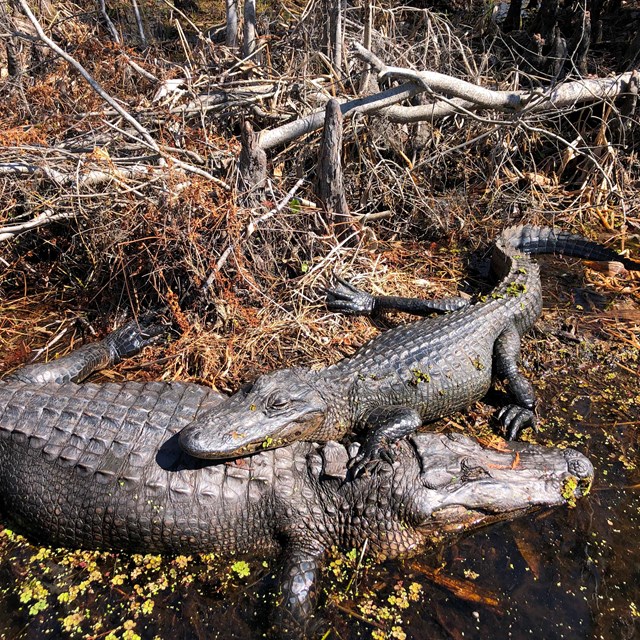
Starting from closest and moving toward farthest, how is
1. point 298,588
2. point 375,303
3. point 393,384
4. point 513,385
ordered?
1. point 298,588
2. point 393,384
3. point 513,385
4. point 375,303

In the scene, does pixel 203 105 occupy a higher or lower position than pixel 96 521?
higher

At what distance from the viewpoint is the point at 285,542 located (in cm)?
281

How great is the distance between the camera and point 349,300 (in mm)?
4191

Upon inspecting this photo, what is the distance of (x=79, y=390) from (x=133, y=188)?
1.48 metres

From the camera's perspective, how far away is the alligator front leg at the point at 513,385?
342cm

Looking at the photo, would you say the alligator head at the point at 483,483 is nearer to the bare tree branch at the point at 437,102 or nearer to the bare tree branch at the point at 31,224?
the bare tree branch at the point at 437,102

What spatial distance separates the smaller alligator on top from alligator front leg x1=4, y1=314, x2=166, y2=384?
1137 mm

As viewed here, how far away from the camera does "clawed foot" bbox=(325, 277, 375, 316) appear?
4.14m

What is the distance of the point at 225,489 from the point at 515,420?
6.14ft

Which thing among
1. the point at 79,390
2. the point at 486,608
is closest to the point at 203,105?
the point at 79,390

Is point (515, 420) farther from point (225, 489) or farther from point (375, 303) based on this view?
point (225, 489)

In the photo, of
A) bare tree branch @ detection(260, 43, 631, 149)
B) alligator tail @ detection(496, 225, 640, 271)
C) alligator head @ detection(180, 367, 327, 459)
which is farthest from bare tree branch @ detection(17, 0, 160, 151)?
alligator tail @ detection(496, 225, 640, 271)

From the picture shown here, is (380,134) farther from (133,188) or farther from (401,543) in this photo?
(401,543)

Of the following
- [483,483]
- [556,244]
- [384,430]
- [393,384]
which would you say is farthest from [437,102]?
[483,483]
